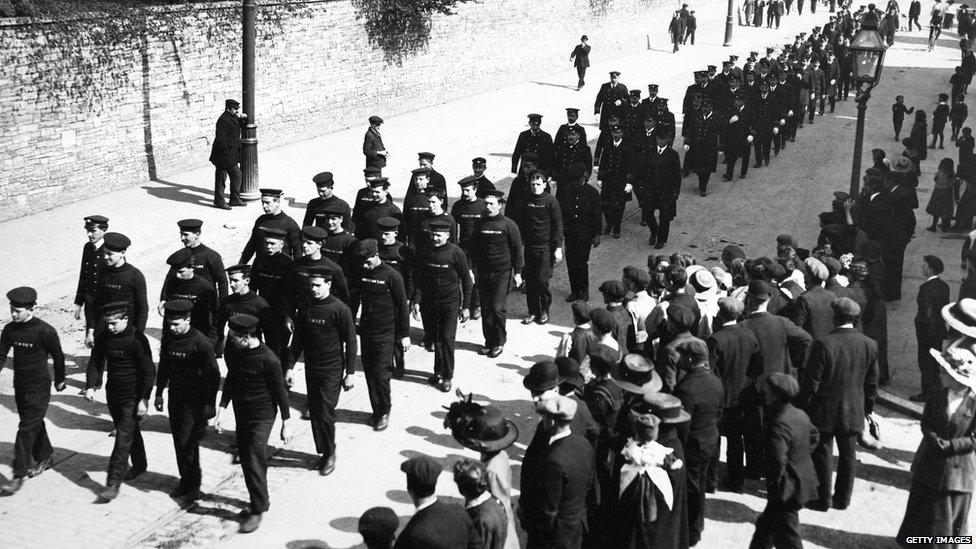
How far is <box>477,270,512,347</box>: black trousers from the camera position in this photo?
1089cm

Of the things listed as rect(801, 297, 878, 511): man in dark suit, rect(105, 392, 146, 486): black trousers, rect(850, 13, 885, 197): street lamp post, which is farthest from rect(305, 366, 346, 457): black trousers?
rect(850, 13, 885, 197): street lamp post

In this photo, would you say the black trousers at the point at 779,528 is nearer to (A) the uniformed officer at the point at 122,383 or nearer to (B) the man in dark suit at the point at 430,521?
(B) the man in dark suit at the point at 430,521

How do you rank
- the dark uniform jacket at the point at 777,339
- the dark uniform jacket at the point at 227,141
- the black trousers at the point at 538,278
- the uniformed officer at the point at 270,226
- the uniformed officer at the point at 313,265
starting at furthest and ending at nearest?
1. the dark uniform jacket at the point at 227,141
2. the black trousers at the point at 538,278
3. the uniformed officer at the point at 270,226
4. the uniformed officer at the point at 313,265
5. the dark uniform jacket at the point at 777,339

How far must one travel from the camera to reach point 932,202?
54.1ft

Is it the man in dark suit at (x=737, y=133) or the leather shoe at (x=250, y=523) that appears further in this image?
the man in dark suit at (x=737, y=133)

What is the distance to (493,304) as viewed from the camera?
10883 millimetres

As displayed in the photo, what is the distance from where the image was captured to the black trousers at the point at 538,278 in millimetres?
11773

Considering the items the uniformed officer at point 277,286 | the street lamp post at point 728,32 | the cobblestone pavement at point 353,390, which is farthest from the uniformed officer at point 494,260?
the street lamp post at point 728,32

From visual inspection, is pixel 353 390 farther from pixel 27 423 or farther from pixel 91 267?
pixel 27 423

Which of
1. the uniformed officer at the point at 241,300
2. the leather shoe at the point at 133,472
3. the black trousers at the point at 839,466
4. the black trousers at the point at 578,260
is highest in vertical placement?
the uniformed officer at the point at 241,300

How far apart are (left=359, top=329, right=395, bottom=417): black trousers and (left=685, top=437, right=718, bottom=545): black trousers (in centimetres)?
300

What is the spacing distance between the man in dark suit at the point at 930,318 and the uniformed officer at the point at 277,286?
20.1ft

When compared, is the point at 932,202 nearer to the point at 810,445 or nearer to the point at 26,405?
the point at 810,445

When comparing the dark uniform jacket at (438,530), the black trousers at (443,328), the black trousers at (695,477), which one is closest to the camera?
the dark uniform jacket at (438,530)
